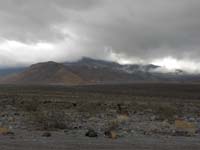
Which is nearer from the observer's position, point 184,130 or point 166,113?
point 184,130

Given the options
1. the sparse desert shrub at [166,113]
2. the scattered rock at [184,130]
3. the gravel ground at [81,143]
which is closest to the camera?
the gravel ground at [81,143]

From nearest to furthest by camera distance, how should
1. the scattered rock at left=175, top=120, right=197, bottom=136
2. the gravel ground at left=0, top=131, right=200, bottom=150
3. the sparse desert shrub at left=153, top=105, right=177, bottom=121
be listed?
the gravel ground at left=0, top=131, right=200, bottom=150, the scattered rock at left=175, top=120, right=197, bottom=136, the sparse desert shrub at left=153, top=105, right=177, bottom=121

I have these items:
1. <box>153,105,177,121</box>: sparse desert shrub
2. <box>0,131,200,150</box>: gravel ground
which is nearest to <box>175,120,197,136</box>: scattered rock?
<box>0,131,200,150</box>: gravel ground

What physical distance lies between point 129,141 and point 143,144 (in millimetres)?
1045

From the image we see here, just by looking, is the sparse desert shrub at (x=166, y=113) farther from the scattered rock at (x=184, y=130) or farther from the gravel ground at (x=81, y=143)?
the gravel ground at (x=81, y=143)

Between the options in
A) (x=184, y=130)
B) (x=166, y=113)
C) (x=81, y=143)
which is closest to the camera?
(x=81, y=143)

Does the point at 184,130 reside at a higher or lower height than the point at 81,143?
lower

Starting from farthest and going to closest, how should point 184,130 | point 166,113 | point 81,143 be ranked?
point 166,113 < point 184,130 < point 81,143

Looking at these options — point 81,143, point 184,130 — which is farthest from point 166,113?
point 81,143

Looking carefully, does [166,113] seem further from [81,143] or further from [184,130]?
[81,143]

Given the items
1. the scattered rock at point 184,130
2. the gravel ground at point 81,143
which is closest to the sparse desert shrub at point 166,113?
the scattered rock at point 184,130

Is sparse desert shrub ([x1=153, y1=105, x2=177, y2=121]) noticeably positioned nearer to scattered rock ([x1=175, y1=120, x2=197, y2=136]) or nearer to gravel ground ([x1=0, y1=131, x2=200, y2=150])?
scattered rock ([x1=175, y1=120, x2=197, y2=136])

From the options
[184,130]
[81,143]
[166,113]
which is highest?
[166,113]

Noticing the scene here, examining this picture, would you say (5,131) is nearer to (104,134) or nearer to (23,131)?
(23,131)
